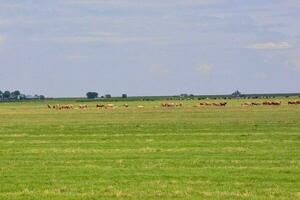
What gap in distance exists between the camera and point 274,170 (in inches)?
765

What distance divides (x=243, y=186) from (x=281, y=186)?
89cm

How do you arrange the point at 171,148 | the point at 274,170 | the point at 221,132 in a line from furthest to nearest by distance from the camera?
the point at 221,132 → the point at 171,148 → the point at 274,170

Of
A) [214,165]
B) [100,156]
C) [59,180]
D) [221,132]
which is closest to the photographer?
[59,180]

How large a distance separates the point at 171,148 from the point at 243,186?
1030 centimetres

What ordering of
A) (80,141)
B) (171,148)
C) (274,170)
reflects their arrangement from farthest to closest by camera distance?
(80,141), (171,148), (274,170)

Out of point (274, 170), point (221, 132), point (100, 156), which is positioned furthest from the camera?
point (221, 132)

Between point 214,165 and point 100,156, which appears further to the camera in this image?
point 100,156

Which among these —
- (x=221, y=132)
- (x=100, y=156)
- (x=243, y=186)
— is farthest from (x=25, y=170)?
(x=221, y=132)

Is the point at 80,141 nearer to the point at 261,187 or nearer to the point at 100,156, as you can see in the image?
the point at 100,156

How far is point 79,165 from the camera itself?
21391mm

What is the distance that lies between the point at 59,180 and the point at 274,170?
5923 mm

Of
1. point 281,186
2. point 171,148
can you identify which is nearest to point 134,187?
point 281,186

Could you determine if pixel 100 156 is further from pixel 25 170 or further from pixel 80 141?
pixel 80 141

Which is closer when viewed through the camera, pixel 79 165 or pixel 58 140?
Result: pixel 79 165
